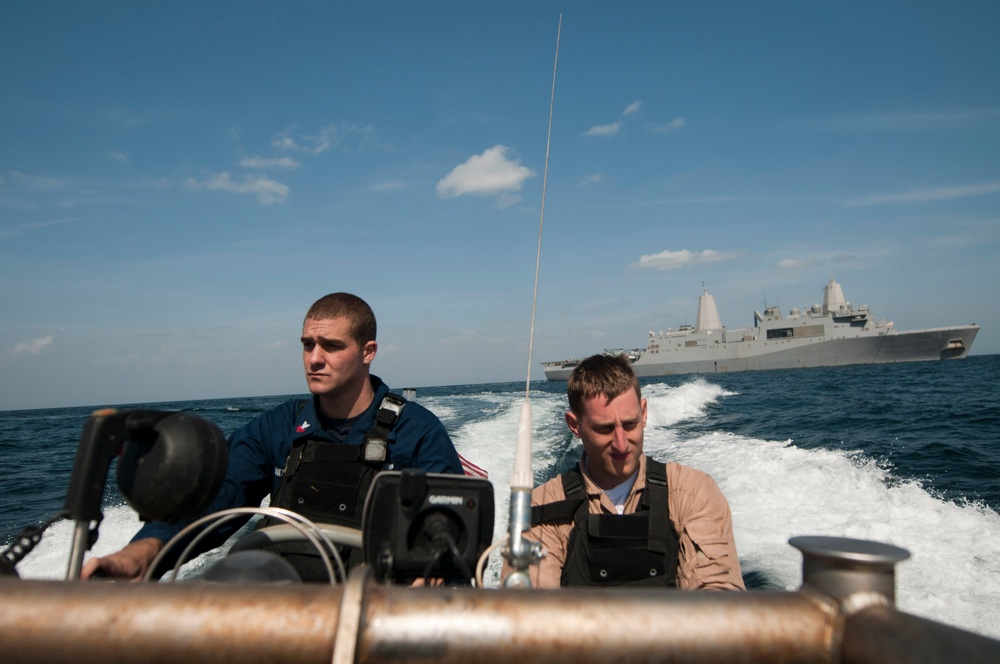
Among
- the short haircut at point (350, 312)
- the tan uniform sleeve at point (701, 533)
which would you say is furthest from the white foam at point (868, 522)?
the short haircut at point (350, 312)

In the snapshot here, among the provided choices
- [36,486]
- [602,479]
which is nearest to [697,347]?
[36,486]

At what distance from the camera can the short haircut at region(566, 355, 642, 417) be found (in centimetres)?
276

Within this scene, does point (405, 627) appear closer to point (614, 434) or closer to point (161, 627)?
point (161, 627)

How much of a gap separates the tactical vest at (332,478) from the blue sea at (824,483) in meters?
2.10

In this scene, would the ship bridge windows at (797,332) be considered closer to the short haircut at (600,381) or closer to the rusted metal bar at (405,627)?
the short haircut at (600,381)

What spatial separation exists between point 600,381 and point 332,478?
1.31 m

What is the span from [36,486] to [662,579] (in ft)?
47.5

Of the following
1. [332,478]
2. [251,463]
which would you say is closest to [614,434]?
[332,478]

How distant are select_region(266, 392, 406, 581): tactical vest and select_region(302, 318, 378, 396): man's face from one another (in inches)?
13.3

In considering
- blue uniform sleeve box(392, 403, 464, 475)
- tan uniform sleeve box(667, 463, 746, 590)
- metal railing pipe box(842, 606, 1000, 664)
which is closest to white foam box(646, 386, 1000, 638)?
tan uniform sleeve box(667, 463, 746, 590)

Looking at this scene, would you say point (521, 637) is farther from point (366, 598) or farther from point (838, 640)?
point (838, 640)

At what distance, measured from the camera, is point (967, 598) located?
5012 millimetres

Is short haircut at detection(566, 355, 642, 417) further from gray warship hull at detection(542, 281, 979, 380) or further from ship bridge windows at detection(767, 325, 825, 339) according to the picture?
ship bridge windows at detection(767, 325, 825, 339)

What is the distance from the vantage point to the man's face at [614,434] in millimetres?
2717
